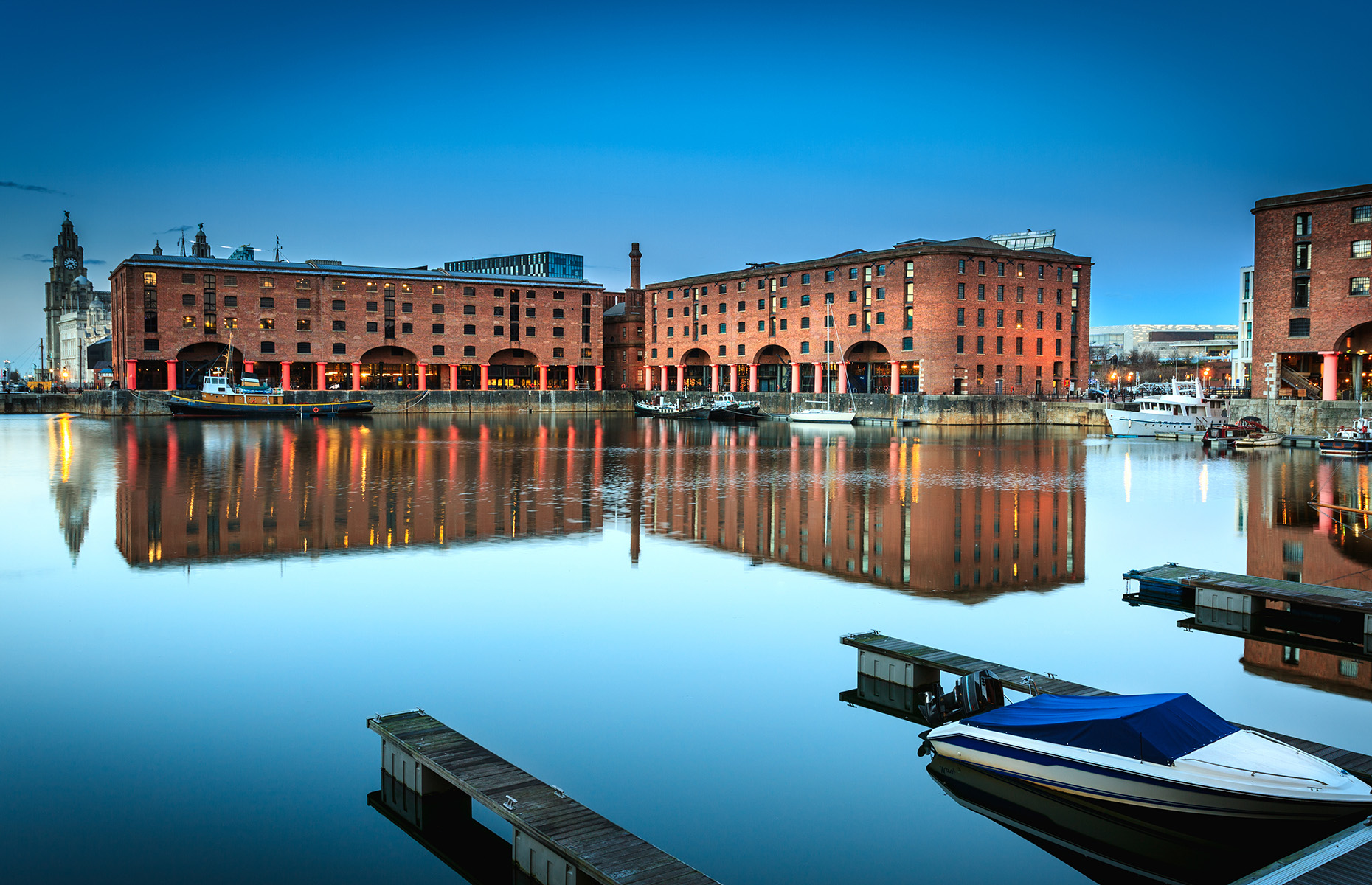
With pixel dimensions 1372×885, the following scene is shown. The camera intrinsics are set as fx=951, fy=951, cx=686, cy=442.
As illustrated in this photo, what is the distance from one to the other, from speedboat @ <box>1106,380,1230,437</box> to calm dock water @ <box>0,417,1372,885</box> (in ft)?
107

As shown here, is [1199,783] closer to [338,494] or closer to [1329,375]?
[338,494]

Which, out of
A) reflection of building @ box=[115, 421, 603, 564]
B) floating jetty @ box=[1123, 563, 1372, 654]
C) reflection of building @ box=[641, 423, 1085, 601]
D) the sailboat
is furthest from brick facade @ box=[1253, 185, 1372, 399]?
floating jetty @ box=[1123, 563, 1372, 654]

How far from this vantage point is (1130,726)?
27.3ft

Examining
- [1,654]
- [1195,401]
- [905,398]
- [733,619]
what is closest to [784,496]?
[733,619]

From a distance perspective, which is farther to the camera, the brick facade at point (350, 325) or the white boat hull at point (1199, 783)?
the brick facade at point (350, 325)

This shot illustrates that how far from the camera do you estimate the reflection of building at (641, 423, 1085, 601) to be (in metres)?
19.1

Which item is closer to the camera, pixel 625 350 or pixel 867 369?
pixel 867 369

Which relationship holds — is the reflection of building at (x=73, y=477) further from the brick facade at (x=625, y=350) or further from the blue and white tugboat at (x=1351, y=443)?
the brick facade at (x=625, y=350)

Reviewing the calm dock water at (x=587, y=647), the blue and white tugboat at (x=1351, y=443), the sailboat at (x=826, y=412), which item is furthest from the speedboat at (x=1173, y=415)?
the calm dock water at (x=587, y=647)

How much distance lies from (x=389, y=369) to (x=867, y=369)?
49216 millimetres

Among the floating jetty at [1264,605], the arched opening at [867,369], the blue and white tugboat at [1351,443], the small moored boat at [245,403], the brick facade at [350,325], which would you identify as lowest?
the floating jetty at [1264,605]

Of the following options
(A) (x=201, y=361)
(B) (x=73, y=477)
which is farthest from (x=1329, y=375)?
(A) (x=201, y=361)

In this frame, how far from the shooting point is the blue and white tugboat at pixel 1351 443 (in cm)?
4672

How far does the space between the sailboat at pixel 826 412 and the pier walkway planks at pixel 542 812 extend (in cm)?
7472
